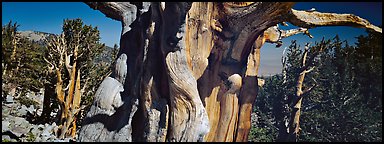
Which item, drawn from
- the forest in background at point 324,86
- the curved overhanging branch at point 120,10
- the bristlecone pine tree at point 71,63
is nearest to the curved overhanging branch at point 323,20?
the curved overhanging branch at point 120,10

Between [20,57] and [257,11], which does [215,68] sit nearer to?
[257,11]

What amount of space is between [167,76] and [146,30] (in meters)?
0.55

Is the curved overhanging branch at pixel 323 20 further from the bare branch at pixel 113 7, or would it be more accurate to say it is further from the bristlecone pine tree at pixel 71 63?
the bristlecone pine tree at pixel 71 63

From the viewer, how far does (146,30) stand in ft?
10.6

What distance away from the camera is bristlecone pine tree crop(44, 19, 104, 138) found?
20.8 feet

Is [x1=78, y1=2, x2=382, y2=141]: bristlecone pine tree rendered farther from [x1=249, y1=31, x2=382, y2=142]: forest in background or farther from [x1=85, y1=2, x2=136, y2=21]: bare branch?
[x1=249, y1=31, x2=382, y2=142]: forest in background

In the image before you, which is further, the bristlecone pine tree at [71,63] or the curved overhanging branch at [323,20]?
the bristlecone pine tree at [71,63]

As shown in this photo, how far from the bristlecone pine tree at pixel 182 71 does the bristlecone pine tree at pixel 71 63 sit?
3091 mm

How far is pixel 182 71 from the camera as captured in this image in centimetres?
292

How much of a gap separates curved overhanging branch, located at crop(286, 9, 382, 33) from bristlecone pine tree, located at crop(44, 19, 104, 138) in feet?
15.2

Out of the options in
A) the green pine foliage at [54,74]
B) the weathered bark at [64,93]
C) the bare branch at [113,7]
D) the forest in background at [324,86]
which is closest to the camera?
the bare branch at [113,7]

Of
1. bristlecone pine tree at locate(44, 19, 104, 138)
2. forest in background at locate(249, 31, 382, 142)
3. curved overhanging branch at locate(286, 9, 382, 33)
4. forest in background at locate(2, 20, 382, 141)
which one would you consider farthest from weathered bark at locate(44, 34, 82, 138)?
forest in background at locate(249, 31, 382, 142)

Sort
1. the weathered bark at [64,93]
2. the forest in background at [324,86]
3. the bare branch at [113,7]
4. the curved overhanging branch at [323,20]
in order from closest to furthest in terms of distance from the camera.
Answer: the curved overhanging branch at [323,20]
the bare branch at [113,7]
the weathered bark at [64,93]
the forest in background at [324,86]

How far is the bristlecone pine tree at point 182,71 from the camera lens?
9.58 ft
